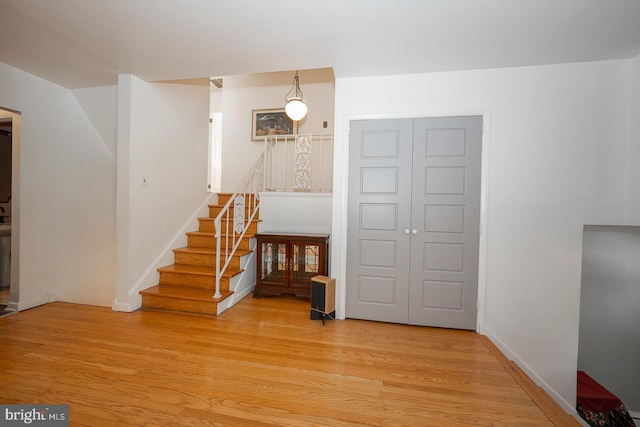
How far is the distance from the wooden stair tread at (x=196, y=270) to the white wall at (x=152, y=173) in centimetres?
14

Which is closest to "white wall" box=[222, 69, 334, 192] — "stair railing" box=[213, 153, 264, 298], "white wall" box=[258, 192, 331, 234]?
"stair railing" box=[213, 153, 264, 298]

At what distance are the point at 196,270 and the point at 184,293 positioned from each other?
1.15 ft

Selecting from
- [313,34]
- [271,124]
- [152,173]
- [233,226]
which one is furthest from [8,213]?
[313,34]

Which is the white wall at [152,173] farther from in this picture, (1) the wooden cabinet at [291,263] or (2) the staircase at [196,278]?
(1) the wooden cabinet at [291,263]

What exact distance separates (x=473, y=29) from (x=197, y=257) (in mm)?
3774

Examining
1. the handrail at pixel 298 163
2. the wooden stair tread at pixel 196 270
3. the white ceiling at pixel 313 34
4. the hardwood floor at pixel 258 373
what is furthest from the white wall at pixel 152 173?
the handrail at pixel 298 163

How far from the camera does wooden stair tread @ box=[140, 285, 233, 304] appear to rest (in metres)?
3.07

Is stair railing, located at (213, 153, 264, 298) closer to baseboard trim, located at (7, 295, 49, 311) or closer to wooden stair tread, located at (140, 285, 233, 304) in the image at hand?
wooden stair tread, located at (140, 285, 233, 304)

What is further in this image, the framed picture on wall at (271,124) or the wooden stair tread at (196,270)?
the framed picture on wall at (271,124)

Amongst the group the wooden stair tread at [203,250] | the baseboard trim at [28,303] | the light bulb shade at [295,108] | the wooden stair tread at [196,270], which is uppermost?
the light bulb shade at [295,108]

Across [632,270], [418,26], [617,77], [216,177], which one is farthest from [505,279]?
[216,177]

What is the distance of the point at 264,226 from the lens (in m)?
4.19

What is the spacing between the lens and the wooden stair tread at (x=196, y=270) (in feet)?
11.1

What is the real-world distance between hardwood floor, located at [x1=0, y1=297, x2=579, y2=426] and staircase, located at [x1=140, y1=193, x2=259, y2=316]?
199 millimetres
